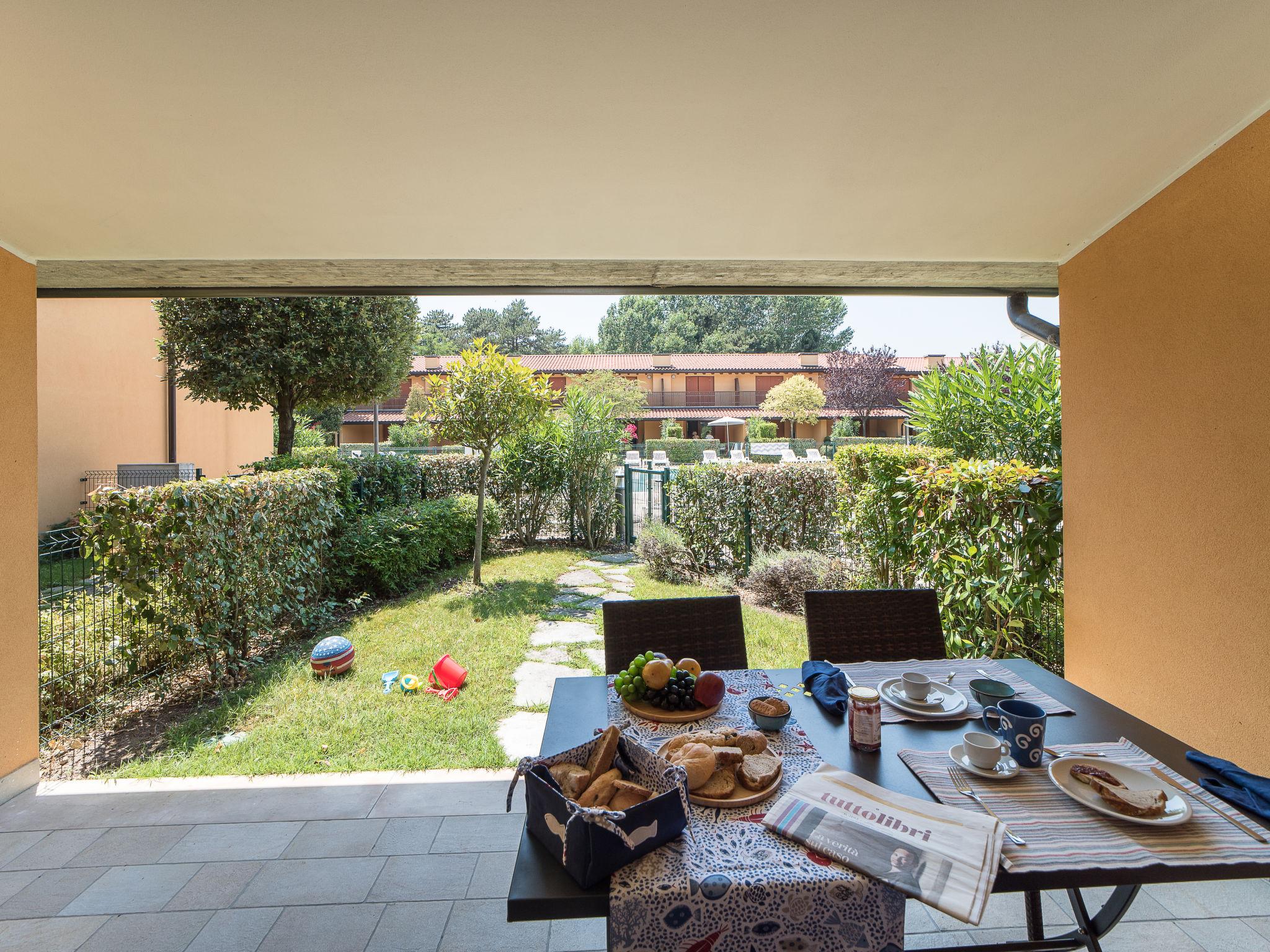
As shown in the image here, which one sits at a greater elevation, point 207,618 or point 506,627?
point 207,618

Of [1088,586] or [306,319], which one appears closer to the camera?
[1088,586]

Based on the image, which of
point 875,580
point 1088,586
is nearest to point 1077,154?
point 1088,586

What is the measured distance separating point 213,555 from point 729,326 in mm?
38587

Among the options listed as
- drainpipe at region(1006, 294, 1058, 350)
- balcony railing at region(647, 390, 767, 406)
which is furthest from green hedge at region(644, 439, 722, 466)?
drainpipe at region(1006, 294, 1058, 350)

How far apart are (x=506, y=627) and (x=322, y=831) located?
2557 mm

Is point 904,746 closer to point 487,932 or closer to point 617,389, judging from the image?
point 487,932

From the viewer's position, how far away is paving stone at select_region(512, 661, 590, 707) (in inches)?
145

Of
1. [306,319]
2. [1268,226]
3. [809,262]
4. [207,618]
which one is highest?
[306,319]

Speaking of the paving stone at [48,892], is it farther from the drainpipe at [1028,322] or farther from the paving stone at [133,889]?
the drainpipe at [1028,322]

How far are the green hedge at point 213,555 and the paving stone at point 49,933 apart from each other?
1556mm

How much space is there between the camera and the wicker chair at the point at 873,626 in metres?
2.15

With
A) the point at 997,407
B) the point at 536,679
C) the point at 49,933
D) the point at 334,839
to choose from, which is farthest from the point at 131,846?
the point at 997,407

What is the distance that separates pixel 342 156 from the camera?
6.84 ft

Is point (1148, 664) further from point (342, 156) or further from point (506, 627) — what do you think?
point (506, 627)
